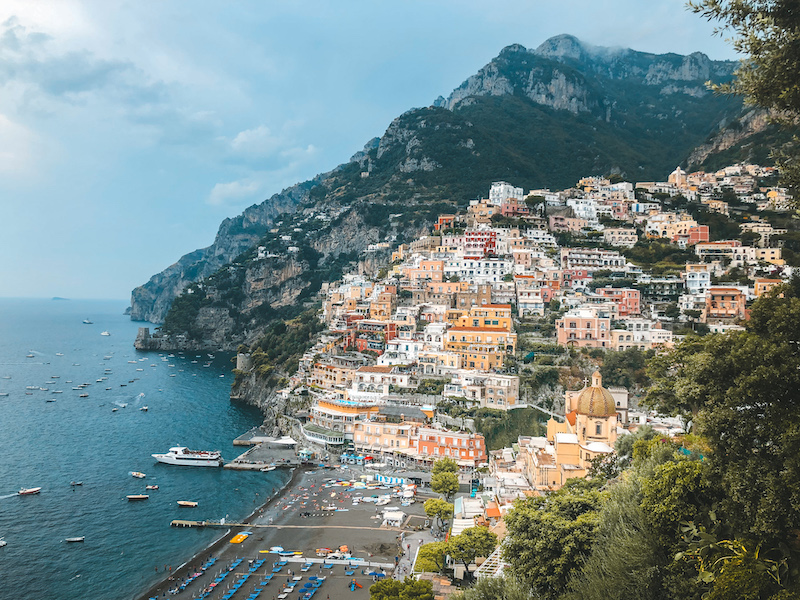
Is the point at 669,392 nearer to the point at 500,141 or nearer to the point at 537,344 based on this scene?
the point at 537,344

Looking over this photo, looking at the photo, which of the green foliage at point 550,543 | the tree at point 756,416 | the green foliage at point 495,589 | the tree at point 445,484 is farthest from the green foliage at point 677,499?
the tree at point 445,484

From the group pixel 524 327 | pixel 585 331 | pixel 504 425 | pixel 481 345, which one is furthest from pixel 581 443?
pixel 524 327

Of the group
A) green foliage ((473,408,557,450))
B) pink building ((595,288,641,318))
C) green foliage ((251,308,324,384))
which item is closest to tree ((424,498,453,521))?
green foliage ((473,408,557,450))

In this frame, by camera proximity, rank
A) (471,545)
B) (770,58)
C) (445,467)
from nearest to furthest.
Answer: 1. (770,58)
2. (471,545)
3. (445,467)

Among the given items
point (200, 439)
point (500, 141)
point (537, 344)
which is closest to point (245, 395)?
point (200, 439)

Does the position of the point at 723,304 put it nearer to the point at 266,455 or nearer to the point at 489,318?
the point at 489,318

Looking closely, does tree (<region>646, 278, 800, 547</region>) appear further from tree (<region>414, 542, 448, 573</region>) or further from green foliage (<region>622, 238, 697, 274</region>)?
green foliage (<region>622, 238, 697, 274</region>)
